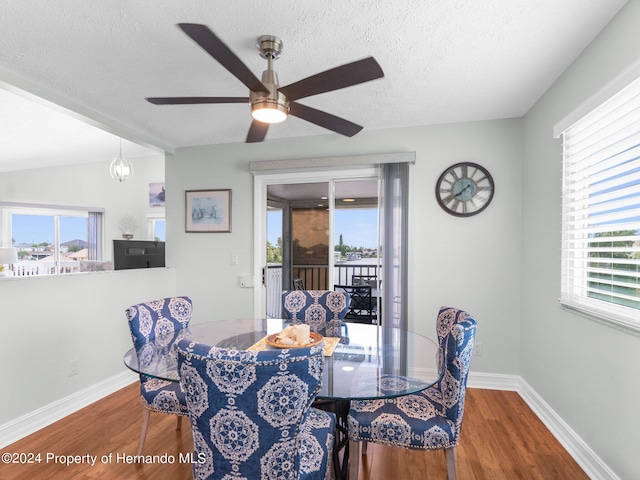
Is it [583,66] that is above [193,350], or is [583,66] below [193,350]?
above

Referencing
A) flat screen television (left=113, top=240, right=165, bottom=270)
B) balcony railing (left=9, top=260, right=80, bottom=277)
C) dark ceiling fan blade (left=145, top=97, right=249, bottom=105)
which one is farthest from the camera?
balcony railing (left=9, top=260, right=80, bottom=277)

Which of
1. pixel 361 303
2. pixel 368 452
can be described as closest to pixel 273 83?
pixel 368 452

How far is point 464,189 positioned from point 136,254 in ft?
11.0

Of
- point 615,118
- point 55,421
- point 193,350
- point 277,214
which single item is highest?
point 615,118

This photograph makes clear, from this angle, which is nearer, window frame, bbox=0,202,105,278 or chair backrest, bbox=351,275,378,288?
chair backrest, bbox=351,275,378,288

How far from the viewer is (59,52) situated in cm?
208

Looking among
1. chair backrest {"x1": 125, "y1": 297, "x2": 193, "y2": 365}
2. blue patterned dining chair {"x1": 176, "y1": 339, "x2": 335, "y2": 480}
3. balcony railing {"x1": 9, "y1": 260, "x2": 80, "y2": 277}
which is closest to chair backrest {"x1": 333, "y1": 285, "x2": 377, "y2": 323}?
chair backrest {"x1": 125, "y1": 297, "x2": 193, "y2": 365}

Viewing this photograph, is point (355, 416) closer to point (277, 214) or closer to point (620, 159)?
point (620, 159)

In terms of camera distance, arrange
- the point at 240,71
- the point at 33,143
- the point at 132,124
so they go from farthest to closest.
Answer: the point at 33,143 < the point at 132,124 < the point at 240,71

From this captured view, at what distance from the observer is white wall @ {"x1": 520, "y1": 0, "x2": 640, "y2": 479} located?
5.53ft

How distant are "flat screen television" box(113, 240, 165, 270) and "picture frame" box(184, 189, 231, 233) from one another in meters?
0.42

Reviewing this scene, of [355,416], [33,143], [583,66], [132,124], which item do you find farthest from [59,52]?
[33,143]

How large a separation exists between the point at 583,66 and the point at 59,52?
314cm

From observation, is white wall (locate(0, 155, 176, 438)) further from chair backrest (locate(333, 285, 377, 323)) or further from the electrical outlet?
chair backrest (locate(333, 285, 377, 323))
